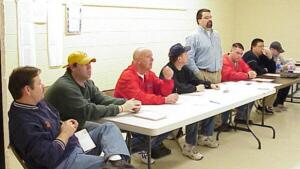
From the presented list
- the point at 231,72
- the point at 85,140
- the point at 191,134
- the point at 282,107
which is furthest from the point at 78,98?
the point at 282,107

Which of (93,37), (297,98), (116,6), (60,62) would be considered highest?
(116,6)

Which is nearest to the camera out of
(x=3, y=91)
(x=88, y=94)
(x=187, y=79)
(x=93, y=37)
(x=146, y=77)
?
(x=3, y=91)

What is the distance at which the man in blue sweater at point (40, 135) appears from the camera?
2.05 meters

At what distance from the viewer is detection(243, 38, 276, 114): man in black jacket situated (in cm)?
561

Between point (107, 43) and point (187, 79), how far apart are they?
1.22 m

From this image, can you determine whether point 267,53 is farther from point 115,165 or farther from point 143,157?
point 115,165

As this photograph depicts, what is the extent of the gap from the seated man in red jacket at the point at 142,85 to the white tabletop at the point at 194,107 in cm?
8

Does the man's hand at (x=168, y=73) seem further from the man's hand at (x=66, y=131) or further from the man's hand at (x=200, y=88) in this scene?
the man's hand at (x=66, y=131)

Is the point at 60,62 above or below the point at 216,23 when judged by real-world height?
below

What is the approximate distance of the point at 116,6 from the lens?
4.80 metres

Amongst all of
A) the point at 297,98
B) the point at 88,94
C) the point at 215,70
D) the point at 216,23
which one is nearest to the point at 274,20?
the point at 216,23

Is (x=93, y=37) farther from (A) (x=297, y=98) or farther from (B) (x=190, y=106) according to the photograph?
(A) (x=297, y=98)

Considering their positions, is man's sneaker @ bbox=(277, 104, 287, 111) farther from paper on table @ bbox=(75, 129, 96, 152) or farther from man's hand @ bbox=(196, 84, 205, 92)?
paper on table @ bbox=(75, 129, 96, 152)

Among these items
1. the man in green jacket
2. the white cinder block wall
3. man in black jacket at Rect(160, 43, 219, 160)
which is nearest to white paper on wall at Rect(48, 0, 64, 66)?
the white cinder block wall
